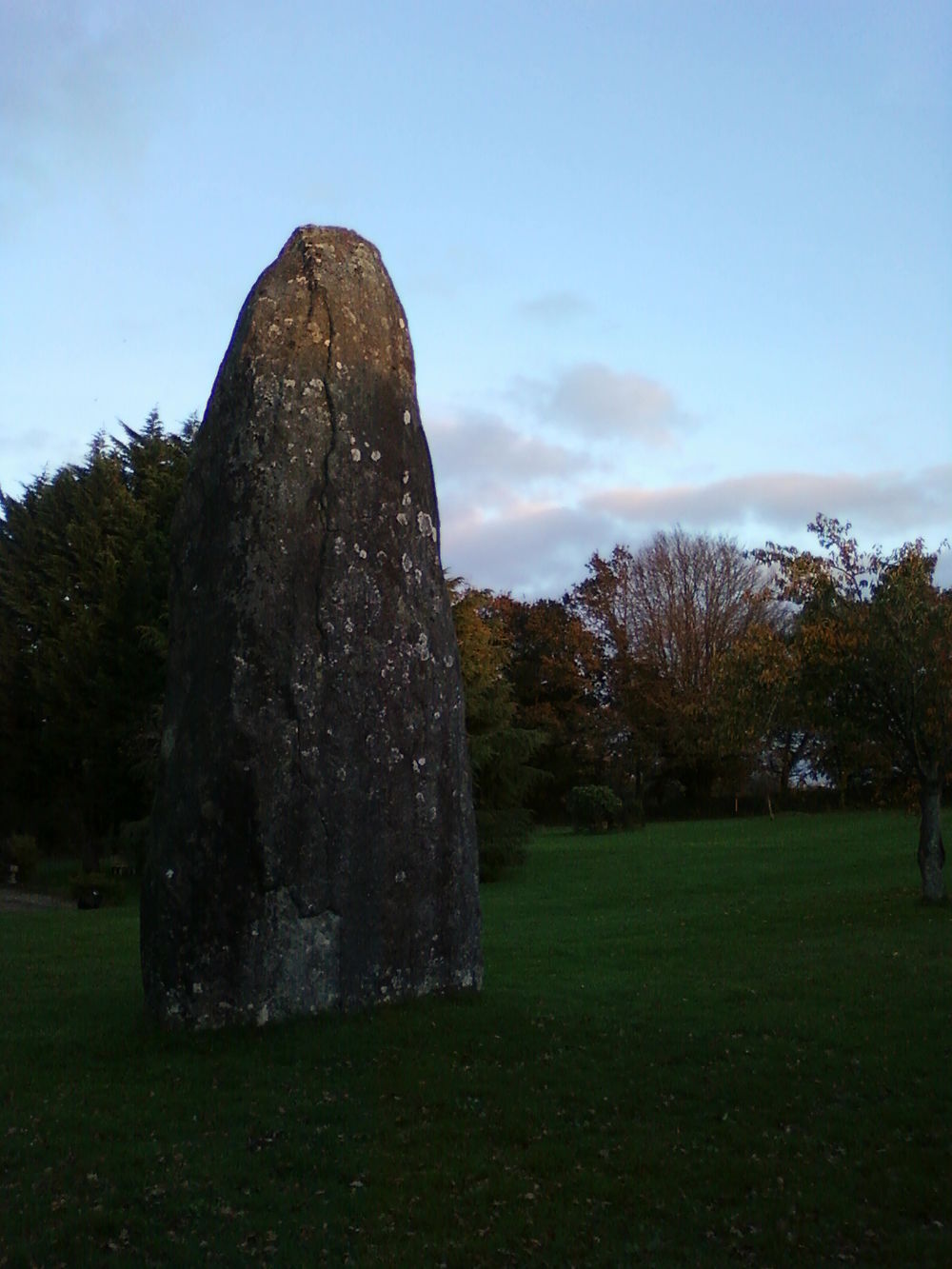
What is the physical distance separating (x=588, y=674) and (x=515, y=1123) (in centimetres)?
5087

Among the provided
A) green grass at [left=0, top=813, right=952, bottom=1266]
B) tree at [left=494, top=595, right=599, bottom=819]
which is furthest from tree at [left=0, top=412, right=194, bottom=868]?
tree at [left=494, top=595, right=599, bottom=819]

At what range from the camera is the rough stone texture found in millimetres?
9523

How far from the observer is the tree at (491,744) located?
96.3 ft

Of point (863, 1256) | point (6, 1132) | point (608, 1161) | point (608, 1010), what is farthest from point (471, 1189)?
point (608, 1010)

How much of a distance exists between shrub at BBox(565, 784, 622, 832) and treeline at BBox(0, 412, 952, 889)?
4.1 inches

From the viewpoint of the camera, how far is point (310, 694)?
9922 mm

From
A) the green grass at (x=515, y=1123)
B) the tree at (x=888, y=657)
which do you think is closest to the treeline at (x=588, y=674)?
the tree at (x=888, y=657)

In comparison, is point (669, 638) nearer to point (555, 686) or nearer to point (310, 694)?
point (555, 686)

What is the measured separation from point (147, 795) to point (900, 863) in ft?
63.8

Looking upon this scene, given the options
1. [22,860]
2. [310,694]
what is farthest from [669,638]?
[310,694]

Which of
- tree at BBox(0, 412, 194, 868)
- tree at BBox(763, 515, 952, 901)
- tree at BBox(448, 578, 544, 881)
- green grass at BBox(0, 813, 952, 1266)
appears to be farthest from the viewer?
tree at BBox(0, 412, 194, 868)

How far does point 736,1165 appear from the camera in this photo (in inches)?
263

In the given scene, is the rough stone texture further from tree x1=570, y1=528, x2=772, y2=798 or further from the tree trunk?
tree x1=570, y1=528, x2=772, y2=798

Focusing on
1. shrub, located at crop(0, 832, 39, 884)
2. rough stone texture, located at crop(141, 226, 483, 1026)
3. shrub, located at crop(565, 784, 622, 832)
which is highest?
rough stone texture, located at crop(141, 226, 483, 1026)
